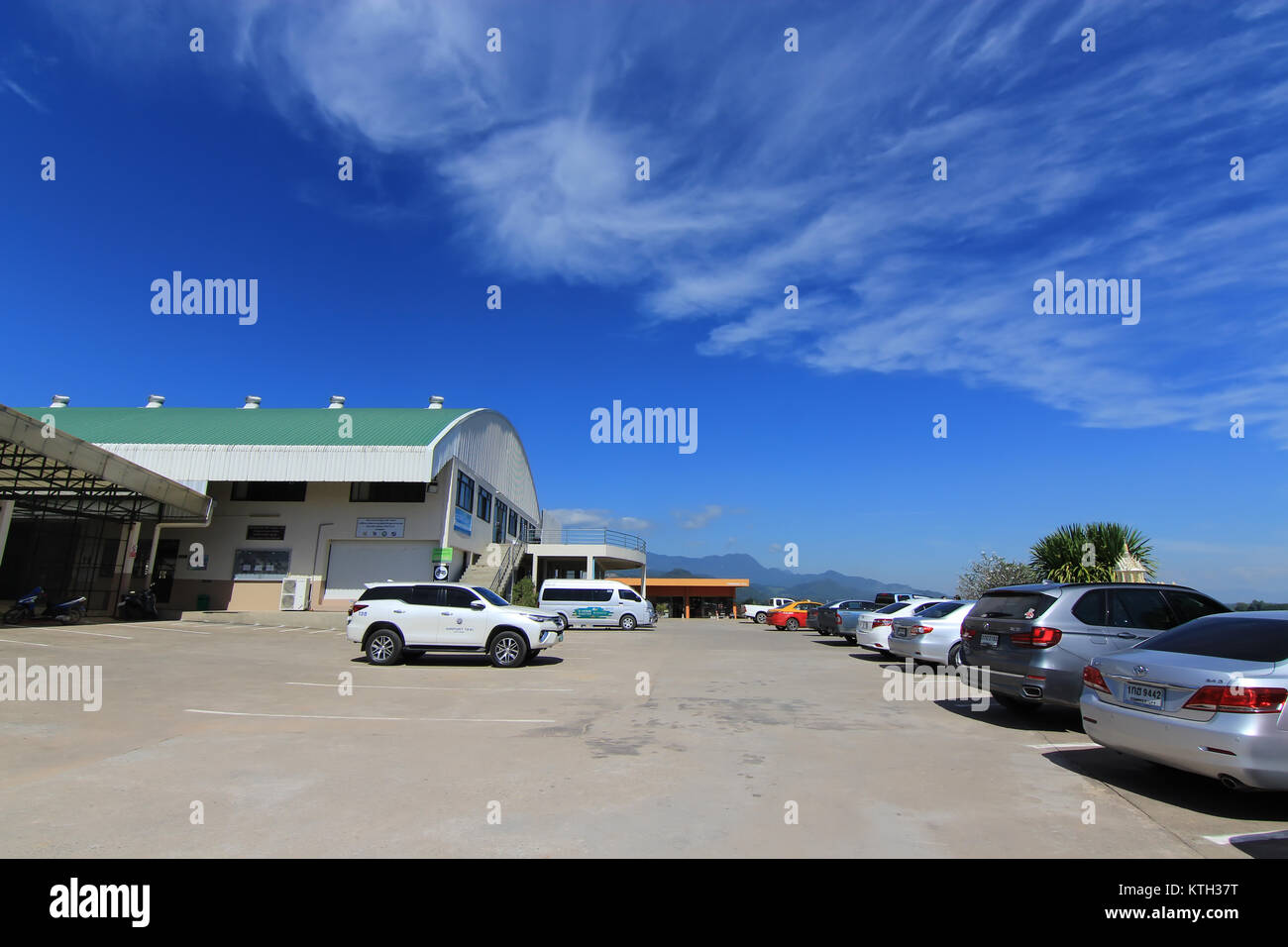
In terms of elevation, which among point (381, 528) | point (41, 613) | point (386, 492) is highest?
point (386, 492)

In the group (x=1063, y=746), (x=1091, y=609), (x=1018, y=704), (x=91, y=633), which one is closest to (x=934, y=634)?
(x=1018, y=704)

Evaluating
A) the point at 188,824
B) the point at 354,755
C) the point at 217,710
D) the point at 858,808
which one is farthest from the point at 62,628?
the point at 858,808

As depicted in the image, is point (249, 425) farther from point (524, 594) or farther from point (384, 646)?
point (384, 646)

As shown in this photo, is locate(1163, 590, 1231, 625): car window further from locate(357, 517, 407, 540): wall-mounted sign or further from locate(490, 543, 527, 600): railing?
locate(490, 543, 527, 600): railing

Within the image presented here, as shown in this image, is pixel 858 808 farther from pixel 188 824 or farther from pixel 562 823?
pixel 188 824

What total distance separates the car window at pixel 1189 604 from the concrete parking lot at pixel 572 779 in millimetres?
2012

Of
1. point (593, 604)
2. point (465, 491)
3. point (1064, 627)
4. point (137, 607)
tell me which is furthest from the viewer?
point (465, 491)

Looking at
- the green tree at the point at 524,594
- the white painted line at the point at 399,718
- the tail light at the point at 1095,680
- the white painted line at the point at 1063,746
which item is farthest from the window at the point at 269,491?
the tail light at the point at 1095,680

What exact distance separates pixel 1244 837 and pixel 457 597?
13249mm

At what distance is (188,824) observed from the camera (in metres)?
5.09

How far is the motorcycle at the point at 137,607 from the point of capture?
26406 mm

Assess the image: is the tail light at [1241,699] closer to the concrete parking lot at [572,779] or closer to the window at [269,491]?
the concrete parking lot at [572,779]

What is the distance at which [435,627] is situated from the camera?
49.7 ft
